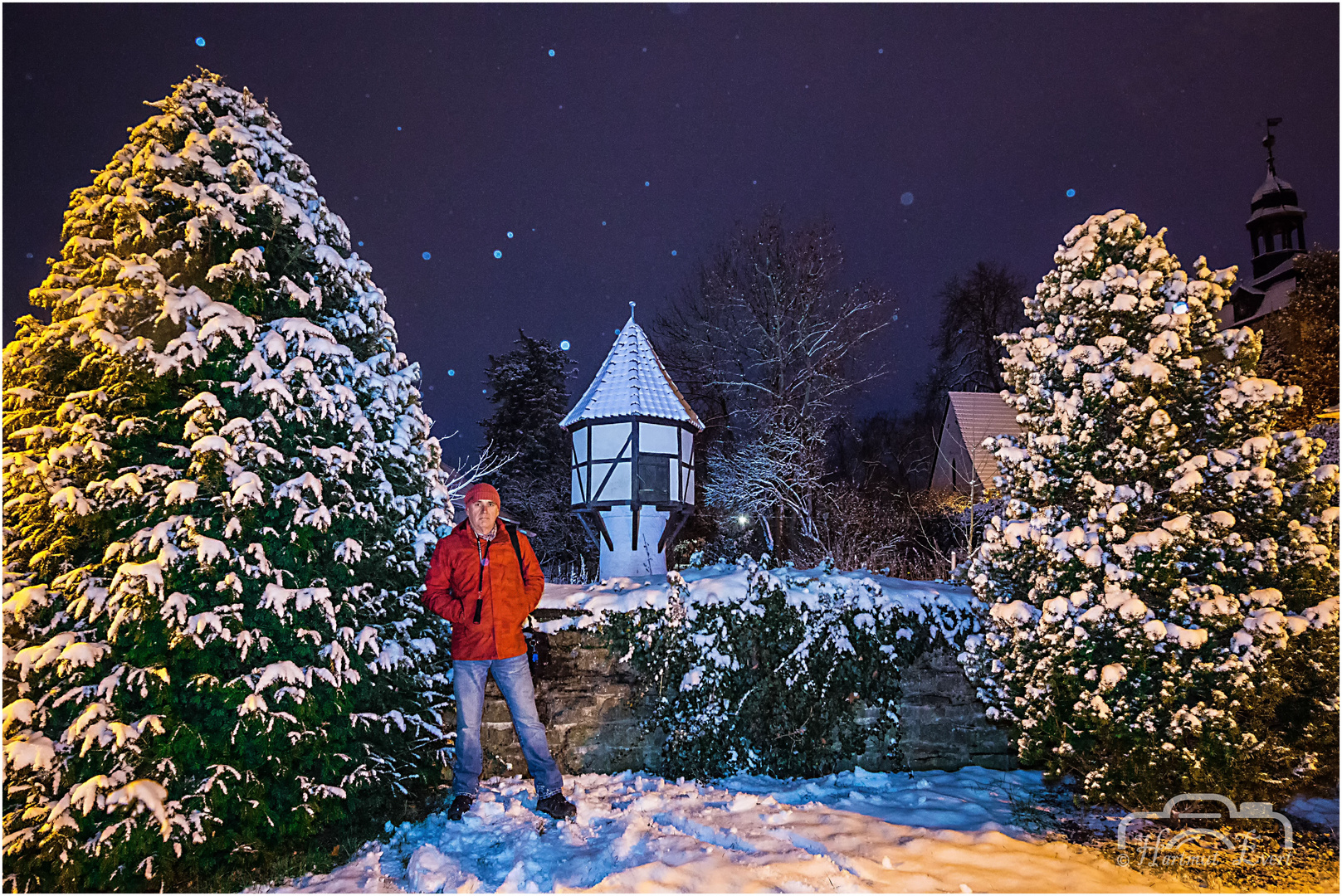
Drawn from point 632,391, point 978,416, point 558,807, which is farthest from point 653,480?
point 978,416

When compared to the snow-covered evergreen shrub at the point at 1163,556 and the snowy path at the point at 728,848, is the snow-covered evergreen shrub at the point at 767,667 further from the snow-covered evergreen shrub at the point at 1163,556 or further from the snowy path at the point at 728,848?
the snow-covered evergreen shrub at the point at 1163,556

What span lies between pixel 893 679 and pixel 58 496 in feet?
17.0

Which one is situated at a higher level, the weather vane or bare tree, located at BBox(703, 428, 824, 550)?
the weather vane

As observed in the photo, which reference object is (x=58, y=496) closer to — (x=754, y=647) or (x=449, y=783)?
(x=449, y=783)

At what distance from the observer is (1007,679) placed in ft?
15.2

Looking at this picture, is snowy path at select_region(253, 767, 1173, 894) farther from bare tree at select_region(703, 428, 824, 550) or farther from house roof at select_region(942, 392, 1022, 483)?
house roof at select_region(942, 392, 1022, 483)

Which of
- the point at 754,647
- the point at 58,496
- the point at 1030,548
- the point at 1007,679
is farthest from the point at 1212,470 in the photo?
the point at 58,496

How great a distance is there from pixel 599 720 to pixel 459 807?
1.22 m

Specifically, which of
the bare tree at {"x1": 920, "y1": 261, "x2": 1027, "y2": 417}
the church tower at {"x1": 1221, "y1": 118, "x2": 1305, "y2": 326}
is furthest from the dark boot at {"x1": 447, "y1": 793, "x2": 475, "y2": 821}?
the church tower at {"x1": 1221, "y1": 118, "x2": 1305, "y2": 326}

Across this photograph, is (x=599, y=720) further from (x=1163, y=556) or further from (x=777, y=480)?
(x=777, y=480)

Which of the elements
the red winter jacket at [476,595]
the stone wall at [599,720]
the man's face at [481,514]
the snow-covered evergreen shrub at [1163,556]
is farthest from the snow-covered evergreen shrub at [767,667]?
the man's face at [481,514]

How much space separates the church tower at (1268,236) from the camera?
2777 cm

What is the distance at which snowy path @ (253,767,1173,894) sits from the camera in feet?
10.5

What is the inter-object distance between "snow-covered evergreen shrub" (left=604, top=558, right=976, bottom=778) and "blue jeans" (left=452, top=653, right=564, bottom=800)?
975mm
